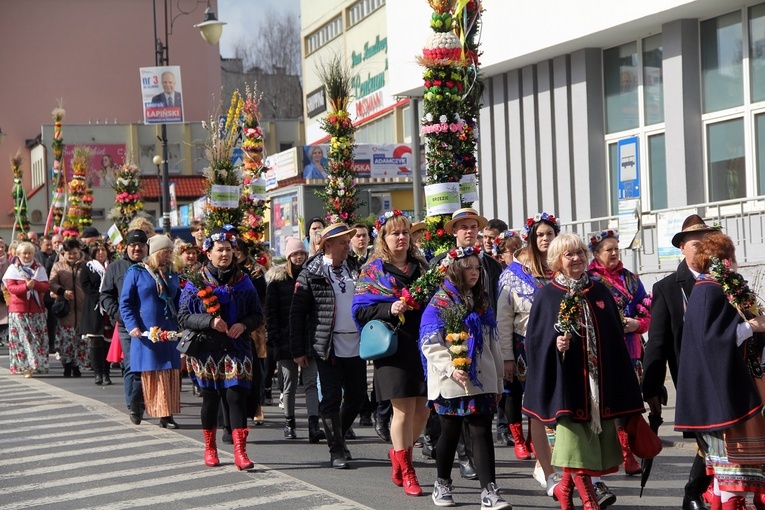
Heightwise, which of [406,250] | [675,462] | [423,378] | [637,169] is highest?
[637,169]

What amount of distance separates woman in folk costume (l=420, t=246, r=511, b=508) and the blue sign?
46.2ft

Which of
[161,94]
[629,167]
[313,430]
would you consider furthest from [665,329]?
[161,94]

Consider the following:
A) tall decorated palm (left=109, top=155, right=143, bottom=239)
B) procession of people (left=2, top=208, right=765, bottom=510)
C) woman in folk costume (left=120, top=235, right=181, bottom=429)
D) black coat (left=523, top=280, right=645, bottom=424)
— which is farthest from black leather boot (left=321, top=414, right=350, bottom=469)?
tall decorated palm (left=109, top=155, right=143, bottom=239)

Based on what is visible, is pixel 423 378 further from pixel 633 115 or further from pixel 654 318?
pixel 633 115

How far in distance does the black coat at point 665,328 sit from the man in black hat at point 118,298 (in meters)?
6.36

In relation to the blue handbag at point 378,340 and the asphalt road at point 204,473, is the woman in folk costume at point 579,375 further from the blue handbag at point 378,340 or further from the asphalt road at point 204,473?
the blue handbag at point 378,340

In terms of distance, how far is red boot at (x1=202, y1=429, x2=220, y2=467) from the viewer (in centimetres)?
1005

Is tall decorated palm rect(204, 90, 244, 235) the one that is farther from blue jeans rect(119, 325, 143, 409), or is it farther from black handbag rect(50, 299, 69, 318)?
black handbag rect(50, 299, 69, 318)

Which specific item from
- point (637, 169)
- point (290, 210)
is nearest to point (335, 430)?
point (637, 169)

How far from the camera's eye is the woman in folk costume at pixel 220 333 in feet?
32.9

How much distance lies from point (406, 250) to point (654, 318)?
2.00m

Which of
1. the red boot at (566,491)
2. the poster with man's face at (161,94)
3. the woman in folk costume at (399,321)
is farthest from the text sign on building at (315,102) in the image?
the red boot at (566,491)

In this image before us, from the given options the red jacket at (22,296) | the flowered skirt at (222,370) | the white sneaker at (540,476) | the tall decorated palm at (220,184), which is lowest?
the white sneaker at (540,476)

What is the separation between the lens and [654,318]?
822 centimetres
